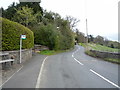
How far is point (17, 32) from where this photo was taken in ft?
39.6

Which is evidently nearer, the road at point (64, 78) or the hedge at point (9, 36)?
the road at point (64, 78)

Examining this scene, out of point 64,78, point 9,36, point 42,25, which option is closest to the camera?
point 64,78

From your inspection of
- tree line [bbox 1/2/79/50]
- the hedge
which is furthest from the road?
tree line [bbox 1/2/79/50]

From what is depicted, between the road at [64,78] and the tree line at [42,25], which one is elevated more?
the tree line at [42,25]

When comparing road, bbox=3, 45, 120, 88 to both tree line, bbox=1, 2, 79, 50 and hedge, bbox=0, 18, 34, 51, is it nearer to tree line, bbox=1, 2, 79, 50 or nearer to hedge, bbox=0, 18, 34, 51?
hedge, bbox=0, 18, 34, 51

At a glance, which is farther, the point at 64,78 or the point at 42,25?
the point at 42,25

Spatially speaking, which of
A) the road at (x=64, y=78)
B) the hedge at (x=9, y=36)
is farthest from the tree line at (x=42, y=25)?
the road at (x=64, y=78)

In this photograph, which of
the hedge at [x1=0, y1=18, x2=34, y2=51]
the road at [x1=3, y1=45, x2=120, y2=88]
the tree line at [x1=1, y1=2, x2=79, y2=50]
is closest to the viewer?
the road at [x1=3, y1=45, x2=120, y2=88]

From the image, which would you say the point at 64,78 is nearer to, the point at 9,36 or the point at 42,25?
the point at 9,36

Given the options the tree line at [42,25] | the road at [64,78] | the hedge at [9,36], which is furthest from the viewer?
the tree line at [42,25]

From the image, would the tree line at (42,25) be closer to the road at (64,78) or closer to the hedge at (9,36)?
the hedge at (9,36)

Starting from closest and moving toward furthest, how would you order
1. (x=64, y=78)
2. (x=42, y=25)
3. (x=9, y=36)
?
(x=64, y=78), (x=9, y=36), (x=42, y=25)

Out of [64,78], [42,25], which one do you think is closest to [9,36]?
[64,78]

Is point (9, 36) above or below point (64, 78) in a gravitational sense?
above
